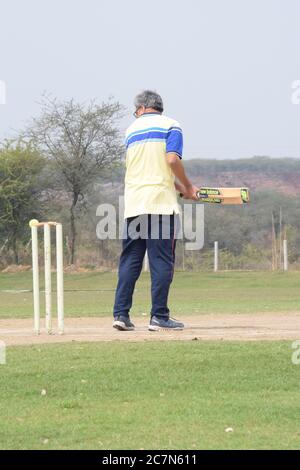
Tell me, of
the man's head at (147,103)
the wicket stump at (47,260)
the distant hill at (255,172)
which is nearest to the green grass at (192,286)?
the man's head at (147,103)

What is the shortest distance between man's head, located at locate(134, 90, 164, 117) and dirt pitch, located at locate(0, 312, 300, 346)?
2086 mm

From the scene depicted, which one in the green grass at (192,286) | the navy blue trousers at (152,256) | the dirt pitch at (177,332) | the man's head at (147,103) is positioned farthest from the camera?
the green grass at (192,286)

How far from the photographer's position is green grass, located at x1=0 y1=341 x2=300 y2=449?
6457mm

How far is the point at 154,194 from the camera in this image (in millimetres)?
10273

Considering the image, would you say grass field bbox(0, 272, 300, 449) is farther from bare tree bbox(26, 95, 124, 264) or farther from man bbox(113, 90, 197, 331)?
bare tree bbox(26, 95, 124, 264)

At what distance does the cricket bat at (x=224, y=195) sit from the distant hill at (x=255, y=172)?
80.9 m

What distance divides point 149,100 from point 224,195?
1.18m

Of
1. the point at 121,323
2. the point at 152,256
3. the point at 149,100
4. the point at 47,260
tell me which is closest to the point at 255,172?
the point at 149,100

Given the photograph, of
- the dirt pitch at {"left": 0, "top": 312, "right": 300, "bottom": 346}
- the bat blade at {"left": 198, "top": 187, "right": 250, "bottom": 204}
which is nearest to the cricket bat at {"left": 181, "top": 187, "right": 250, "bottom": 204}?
the bat blade at {"left": 198, "top": 187, "right": 250, "bottom": 204}

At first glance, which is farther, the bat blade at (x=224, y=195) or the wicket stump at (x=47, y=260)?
the bat blade at (x=224, y=195)

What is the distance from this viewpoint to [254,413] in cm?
698

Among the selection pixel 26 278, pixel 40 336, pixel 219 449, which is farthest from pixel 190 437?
pixel 26 278

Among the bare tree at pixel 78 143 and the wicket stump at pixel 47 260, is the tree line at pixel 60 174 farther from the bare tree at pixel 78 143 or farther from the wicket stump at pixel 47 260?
the wicket stump at pixel 47 260

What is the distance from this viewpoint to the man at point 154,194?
33.6 ft
